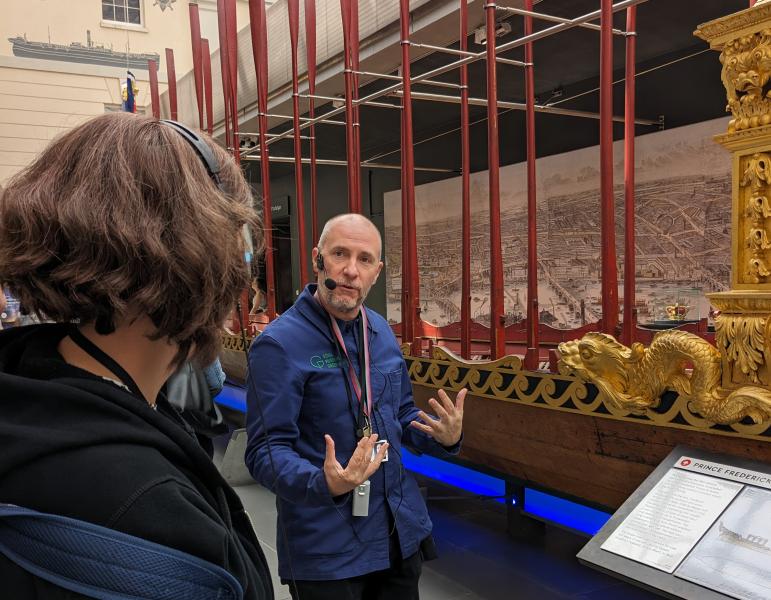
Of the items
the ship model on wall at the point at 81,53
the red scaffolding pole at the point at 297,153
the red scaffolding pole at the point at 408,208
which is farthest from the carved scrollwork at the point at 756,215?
the ship model on wall at the point at 81,53

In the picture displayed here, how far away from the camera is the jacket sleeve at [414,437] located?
1.63 metres

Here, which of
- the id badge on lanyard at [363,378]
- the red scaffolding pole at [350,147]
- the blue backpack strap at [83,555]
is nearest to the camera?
the blue backpack strap at [83,555]

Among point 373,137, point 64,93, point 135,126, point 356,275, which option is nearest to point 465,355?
point 356,275

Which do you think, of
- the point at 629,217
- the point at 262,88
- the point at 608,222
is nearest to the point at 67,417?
the point at 608,222

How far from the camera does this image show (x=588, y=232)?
4.80 metres

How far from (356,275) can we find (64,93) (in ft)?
37.4

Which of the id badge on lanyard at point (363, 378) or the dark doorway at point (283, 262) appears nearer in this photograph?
the id badge on lanyard at point (363, 378)

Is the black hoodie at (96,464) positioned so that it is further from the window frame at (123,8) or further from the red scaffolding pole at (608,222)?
the window frame at (123,8)

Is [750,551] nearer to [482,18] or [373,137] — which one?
[482,18]

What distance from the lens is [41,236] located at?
558mm

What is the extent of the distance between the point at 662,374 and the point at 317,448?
0.88 metres

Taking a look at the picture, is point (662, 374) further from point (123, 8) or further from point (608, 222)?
point (123, 8)

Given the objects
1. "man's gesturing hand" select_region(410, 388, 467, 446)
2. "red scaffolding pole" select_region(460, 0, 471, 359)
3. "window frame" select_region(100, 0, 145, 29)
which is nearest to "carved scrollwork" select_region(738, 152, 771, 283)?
"man's gesturing hand" select_region(410, 388, 467, 446)

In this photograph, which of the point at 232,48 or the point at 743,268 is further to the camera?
the point at 232,48
